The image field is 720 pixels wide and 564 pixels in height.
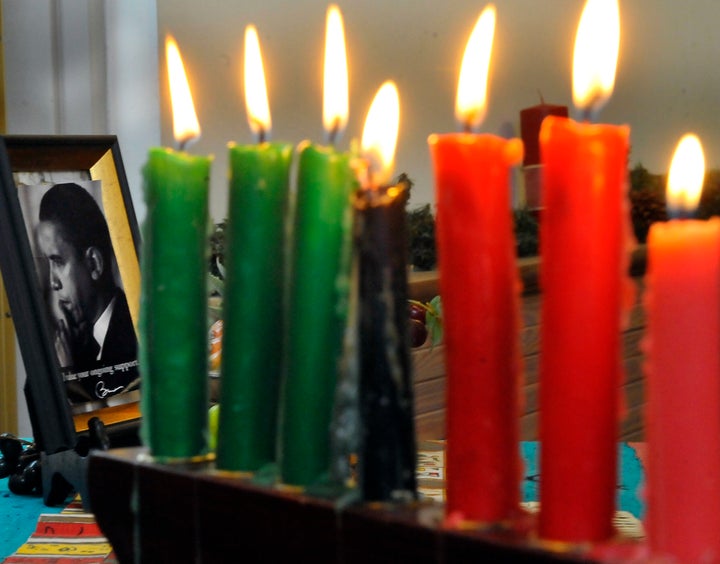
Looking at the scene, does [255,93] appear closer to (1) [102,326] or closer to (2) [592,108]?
(2) [592,108]

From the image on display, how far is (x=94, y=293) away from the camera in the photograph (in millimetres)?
816

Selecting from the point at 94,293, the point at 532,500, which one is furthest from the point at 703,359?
the point at 94,293

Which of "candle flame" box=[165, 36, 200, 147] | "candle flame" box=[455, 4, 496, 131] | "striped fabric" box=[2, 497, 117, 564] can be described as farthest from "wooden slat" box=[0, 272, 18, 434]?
"candle flame" box=[455, 4, 496, 131]

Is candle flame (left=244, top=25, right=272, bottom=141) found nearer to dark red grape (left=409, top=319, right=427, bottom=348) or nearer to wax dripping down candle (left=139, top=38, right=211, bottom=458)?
wax dripping down candle (left=139, top=38, right=211, bottom=458)

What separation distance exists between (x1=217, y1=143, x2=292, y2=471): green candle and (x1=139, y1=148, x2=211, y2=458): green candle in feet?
0.07

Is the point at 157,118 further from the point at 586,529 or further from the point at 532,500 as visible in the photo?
the point at 586,529

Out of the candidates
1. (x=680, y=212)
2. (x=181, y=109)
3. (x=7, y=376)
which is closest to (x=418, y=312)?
(x=181, y=109)

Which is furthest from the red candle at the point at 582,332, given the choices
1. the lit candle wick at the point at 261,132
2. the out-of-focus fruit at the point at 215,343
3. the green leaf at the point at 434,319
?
the green leaf at the point at 434,319

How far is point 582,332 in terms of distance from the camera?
265mm

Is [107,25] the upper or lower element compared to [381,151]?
upper

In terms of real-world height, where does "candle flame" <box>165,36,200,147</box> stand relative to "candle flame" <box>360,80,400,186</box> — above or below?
above

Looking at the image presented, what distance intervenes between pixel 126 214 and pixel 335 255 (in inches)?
22.6

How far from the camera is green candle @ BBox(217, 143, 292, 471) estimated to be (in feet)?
1.13

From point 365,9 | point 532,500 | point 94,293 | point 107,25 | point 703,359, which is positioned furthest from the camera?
point 365,9
